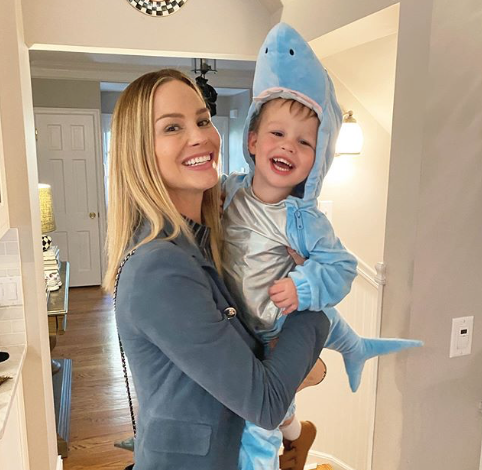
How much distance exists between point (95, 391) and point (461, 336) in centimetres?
263

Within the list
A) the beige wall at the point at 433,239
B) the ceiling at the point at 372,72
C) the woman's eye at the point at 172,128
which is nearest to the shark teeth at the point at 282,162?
the woman's eye at the point at 172,128

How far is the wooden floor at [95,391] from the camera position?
2.77 meters

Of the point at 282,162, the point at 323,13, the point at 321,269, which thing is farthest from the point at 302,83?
the point at 323,13

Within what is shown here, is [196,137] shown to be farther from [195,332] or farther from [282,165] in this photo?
[195,332]

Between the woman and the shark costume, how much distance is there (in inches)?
2.2

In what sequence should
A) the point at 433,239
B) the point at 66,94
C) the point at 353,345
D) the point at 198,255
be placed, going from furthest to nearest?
1. the point at 66,94
2. the point at 433,239
3. the point at 353,345
4. the point at 198,255

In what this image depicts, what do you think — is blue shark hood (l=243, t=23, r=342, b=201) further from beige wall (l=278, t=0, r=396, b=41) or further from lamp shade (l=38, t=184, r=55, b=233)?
lamp shade (l=38, t=184, r=55, b=233)

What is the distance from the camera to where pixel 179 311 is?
852 mm

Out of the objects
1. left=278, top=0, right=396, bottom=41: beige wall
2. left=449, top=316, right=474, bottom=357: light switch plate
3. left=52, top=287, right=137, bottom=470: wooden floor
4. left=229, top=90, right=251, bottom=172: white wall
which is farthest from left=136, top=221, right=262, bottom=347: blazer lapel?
left=229, top=90, right=251, bottom=172: white wall

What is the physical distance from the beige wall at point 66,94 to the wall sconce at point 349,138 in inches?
161

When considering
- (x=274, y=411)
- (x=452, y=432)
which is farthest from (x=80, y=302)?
(x=274, y=411)

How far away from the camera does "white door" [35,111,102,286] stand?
5.60 metres

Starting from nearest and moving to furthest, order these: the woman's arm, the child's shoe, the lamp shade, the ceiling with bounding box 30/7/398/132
Result: 1. the woman's arm
2. the child's shoe
3. the ceiling with bounding box 30/7/398/132
4. the lamp shade

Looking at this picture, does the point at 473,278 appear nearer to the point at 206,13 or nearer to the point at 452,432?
the point at 452,432
